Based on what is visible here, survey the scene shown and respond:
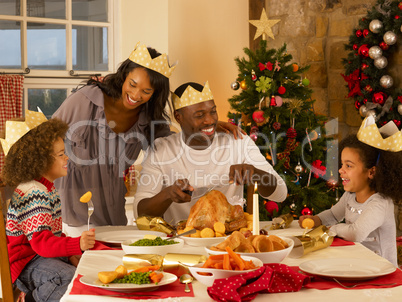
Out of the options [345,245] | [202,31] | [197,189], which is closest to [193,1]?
[202,31]

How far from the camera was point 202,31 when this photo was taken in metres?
4.40

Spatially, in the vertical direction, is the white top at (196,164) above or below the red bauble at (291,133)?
below

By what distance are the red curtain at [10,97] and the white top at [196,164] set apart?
176 centimetres

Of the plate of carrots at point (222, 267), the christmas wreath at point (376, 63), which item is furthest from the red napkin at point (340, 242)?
the christmas wreath at point (376, 63)

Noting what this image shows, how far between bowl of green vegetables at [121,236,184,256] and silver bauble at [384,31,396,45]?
2806mm

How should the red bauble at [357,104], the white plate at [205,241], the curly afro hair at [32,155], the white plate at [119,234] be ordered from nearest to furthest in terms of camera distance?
the white plate at [205,241]
the white plate at [119,234]
the curly afro hair at [32,155]
the red bauble at [357,104]

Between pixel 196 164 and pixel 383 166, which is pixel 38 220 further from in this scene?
pixel 383 166

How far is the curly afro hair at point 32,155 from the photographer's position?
1.87 m

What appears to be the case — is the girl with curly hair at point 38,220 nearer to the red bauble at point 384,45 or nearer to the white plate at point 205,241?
the white plate at point 205,241

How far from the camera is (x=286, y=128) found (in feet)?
12.4

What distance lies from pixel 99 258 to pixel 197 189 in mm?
905

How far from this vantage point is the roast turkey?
1.75 meters

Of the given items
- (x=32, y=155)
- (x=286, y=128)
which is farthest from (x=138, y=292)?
(x=286, y=128)

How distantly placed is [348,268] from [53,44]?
3.30 meters
